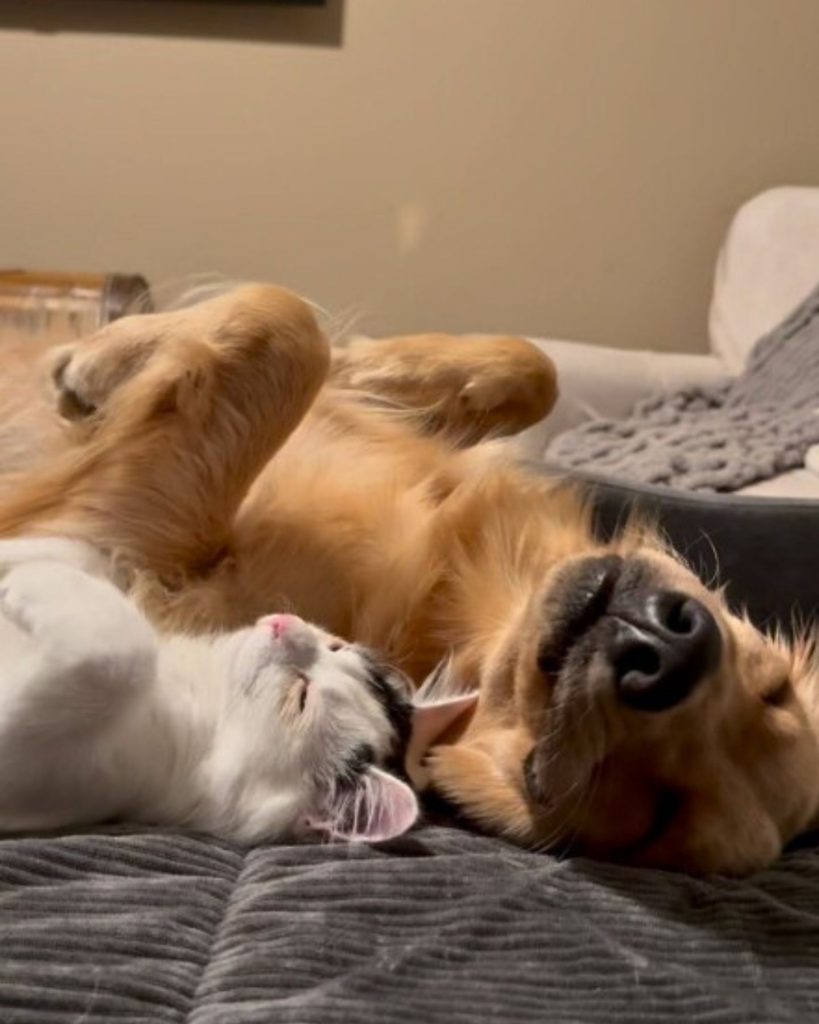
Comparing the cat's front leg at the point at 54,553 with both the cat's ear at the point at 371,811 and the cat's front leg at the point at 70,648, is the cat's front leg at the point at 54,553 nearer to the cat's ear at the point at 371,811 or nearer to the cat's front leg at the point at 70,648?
the cat's front leg at the point at 70,648

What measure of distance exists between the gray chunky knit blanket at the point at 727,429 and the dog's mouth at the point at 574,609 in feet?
3.40

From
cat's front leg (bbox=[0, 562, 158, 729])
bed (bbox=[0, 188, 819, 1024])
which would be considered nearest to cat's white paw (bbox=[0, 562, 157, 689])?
cat's front leg (bbox=[0, 562, 158, 729])

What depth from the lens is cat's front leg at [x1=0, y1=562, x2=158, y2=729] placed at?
0.94 meters

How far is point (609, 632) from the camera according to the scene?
102cm

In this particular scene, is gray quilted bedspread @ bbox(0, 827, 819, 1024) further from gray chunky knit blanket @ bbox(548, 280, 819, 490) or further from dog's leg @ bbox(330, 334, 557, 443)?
gray chunky knit blanket @ bbox(548, 280, 819, 490)

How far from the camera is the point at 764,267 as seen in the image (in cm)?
307

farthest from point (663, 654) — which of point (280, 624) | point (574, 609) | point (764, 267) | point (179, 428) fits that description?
point (764, 267)

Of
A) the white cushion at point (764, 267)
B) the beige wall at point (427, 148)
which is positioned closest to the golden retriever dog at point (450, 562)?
the white cushion at point (764, 267)

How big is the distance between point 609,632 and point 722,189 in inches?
102

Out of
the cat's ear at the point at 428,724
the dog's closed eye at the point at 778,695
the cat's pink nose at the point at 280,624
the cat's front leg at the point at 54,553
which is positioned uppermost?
the cat's front leg at the point at 54,553

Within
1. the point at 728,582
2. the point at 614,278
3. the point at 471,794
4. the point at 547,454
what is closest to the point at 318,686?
the point at 471,794

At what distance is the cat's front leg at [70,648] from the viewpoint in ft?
3.08

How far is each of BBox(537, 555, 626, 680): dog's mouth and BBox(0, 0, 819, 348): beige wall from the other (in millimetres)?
2337

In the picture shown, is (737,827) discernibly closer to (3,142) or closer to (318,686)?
(318,686)
